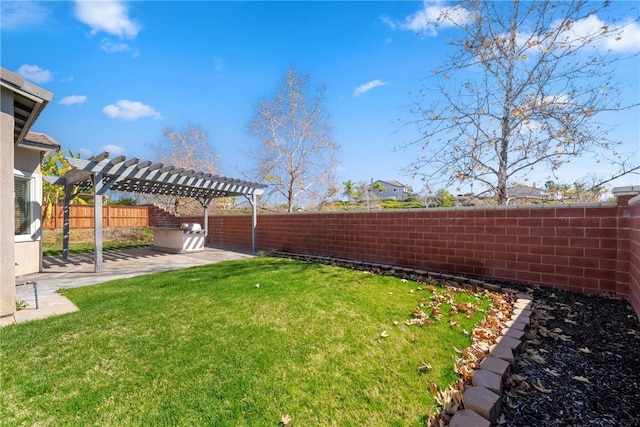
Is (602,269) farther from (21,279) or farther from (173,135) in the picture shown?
(173,135)

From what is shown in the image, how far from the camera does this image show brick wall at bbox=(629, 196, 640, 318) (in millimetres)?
3467

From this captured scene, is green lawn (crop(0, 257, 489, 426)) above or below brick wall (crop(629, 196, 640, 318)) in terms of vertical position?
below

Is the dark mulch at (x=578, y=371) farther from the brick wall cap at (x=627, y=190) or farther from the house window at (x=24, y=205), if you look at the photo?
the house window at (x=24, y=205)

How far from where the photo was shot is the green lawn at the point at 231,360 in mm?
2178

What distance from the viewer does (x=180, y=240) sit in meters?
11.6

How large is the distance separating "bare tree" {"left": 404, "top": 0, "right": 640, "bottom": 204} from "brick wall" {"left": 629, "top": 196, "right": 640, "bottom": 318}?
4636 millimetres

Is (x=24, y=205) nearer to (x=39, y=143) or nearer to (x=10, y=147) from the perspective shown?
(x=39, y=143)

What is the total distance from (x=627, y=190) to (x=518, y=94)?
5.17 meters

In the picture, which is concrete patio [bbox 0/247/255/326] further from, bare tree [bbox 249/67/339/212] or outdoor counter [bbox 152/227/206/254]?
bare tree [bbox 249/67/339/212]

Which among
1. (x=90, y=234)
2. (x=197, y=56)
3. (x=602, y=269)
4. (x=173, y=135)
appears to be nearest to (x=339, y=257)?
(x=602, y=269)

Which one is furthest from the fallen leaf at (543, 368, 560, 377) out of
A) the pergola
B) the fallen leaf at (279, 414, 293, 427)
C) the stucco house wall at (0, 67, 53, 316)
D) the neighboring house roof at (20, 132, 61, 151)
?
the neighboring house roof at (20, 132, 61, 151)

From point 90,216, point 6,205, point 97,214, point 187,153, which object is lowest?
point 90,216

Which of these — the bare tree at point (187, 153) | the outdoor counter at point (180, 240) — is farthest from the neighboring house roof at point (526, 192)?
the bare tree at point (187, 153)

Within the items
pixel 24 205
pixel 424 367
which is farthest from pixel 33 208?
pixel 424 367
